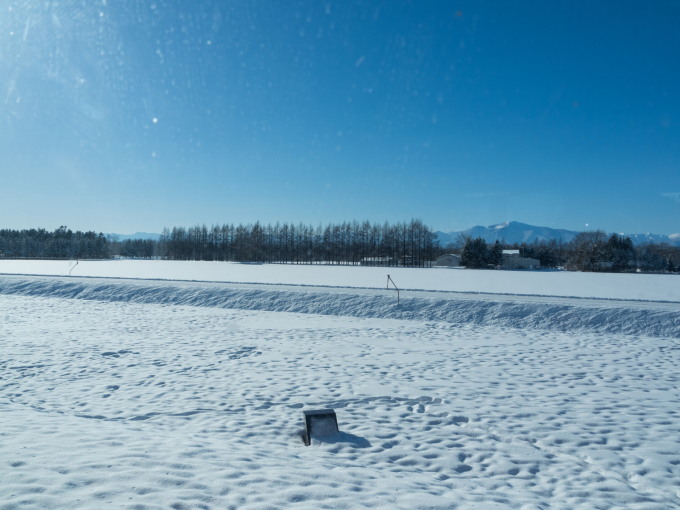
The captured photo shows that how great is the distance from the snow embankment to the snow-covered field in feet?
0.72

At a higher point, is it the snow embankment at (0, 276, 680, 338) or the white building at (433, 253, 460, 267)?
the white building at (433, 253, 460, 267)

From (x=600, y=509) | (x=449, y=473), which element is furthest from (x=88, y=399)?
(x=600, y=509)

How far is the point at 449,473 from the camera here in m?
5.36

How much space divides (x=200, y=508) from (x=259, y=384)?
518cm

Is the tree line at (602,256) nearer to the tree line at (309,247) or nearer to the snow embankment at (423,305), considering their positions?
the tree line at (309,247)

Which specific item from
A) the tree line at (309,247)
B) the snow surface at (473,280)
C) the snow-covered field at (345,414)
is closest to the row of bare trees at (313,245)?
the tree line at (309,247)

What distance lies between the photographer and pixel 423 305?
20.0 meters

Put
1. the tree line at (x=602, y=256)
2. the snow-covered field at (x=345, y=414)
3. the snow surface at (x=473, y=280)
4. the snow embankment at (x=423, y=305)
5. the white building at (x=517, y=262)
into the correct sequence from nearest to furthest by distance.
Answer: the snow-covered field at (x=345, y=414) → the snow embankment at (x=423, y=305) → the snow surface at (x=473, y=280) → the tree line at (x=602, y=256) → the white building at (x=517, y=262)

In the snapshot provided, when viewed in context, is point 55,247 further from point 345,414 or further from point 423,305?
point 345,414

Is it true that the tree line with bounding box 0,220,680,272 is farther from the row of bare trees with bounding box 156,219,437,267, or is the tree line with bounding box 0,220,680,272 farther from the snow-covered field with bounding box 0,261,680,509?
the snow-covered field with bounding box 0,261,680,509

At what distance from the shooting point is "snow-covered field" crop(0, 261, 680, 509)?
14.9 feet

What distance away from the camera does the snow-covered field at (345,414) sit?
178 inches

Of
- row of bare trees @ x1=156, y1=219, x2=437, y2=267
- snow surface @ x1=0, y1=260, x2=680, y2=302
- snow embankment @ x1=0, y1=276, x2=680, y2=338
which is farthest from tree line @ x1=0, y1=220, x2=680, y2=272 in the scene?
snow embankment @ x1=0, y1=276, x2=680, y2=338

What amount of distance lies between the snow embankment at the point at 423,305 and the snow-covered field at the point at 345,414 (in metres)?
0.22
